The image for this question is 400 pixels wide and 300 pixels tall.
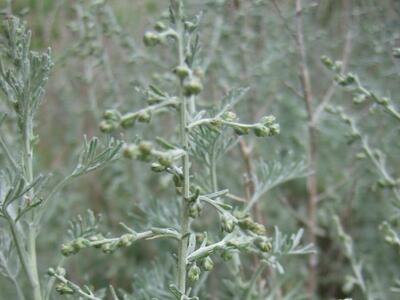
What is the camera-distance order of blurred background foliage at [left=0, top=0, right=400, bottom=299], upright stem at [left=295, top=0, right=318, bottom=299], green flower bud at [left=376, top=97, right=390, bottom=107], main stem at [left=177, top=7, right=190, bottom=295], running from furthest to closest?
blurred background foliage at [left=0, top=0, right=400, bottom=299] < upright stem at [left=295, top=0, right=318, bottom=299] < green flower bud at [left=376, top=97, right=390, bottom=107] < main stem at [left=177, top=7, right=190, bottom=295]

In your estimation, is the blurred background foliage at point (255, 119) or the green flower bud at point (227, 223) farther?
the blurred background foliage at point (255, 119)

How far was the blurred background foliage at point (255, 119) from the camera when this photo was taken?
2.17m

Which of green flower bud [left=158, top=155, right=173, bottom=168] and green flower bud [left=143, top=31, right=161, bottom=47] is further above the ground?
green flower bud [left=143, top=31, right=161, bottom=47]

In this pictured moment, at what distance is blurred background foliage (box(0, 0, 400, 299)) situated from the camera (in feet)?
7.13

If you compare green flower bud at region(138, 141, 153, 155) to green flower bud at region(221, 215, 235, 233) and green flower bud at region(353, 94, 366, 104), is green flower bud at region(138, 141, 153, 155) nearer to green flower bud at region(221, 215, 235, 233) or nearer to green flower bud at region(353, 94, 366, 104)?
green flower bud at region(221, 215, 235, 233)

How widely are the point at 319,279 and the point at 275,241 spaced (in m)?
1.09

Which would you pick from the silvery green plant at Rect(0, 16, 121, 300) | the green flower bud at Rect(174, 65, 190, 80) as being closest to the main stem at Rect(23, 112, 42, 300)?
the silvery green plant at Rect(0, 16, 121, 300)

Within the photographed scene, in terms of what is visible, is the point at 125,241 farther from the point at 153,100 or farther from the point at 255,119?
the point at 255,119

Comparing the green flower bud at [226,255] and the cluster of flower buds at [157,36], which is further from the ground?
the cluster of flower buds at [157,36]

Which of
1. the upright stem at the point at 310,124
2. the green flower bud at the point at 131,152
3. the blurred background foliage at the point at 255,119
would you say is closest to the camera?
the green flower bud at the point at 131,152

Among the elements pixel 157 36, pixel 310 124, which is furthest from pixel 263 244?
pixel 310 124

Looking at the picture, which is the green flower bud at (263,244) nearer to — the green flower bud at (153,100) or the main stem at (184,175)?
the main stem at (184,175)

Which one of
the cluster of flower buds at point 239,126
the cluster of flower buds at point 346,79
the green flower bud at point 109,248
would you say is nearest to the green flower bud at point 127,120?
the cluster of flower buds at point 239,126

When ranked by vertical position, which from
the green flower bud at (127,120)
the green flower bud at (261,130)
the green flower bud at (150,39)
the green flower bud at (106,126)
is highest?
the green flower bud at (150,39)
